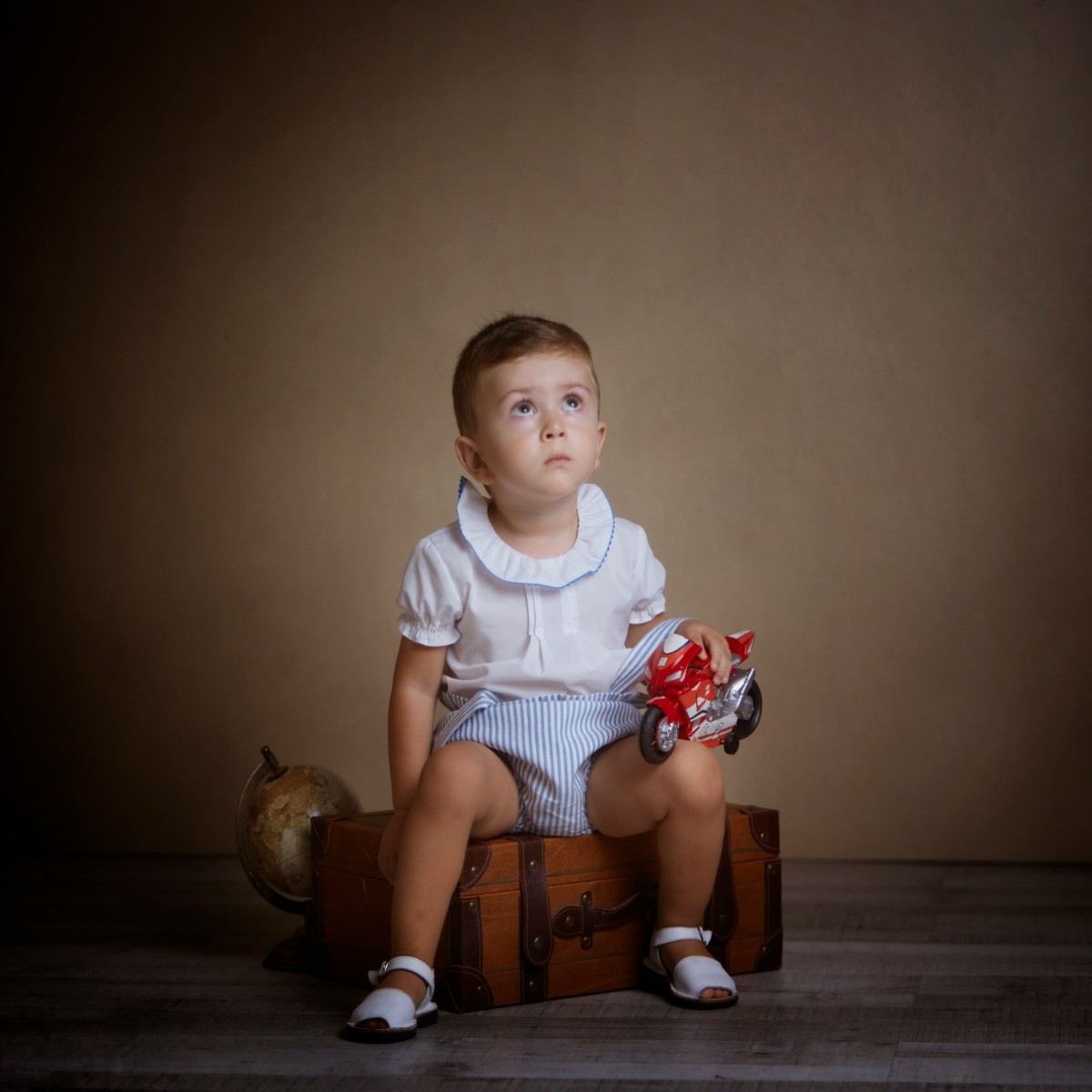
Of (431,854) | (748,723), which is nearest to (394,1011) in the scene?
(431,854)

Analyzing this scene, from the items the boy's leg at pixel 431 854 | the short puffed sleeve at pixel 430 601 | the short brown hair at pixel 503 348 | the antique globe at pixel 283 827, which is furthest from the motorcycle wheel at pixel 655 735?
the antique globe at pixel 283 827

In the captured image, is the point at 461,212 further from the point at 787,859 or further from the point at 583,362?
the point at 787,859

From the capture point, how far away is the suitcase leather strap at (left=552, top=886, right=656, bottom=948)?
5.75 ft

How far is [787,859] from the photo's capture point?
2.71 metres

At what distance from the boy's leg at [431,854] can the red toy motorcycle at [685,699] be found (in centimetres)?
22

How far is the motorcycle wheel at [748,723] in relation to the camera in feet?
5.82

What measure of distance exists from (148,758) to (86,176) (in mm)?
1257

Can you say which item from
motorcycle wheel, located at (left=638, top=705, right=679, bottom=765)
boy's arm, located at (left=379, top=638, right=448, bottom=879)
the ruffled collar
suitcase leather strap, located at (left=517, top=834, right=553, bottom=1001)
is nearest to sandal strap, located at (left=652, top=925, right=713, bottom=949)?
suitcase leather strap, located at (left=517, top=834, right=553, bottom=1001)

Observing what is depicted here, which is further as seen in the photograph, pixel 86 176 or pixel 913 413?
pixel 86 176

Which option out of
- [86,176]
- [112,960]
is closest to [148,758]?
[112,960]

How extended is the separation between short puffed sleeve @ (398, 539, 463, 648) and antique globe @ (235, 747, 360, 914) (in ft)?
1.08

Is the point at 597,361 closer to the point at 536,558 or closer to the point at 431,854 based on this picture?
the point at 536,558

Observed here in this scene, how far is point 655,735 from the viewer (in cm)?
164

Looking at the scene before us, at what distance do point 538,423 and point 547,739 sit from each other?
403 millimetres
